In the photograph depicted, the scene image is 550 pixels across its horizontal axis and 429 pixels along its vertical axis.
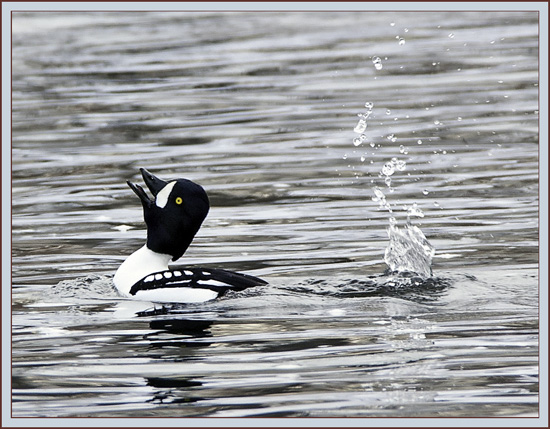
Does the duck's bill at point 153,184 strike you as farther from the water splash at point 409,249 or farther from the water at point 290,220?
the water splash at point 409,249

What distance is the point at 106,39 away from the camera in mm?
24172

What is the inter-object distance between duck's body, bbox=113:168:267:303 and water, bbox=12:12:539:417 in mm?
141

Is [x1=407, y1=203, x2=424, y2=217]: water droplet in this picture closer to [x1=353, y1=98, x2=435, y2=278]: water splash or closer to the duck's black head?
[x1=353, y1=98, x2=435, y2=278]: water splash

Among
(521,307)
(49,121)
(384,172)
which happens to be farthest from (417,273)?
(49,121)

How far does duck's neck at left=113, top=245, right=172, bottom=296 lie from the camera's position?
30.9 feet

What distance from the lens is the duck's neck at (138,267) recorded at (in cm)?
941

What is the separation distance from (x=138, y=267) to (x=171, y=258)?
324 millimetres

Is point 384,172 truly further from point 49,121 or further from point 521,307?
point 49,121

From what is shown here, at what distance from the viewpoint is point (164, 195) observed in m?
9.44

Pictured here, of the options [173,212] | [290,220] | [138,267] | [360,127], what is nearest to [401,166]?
[360,127]

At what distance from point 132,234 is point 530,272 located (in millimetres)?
3925

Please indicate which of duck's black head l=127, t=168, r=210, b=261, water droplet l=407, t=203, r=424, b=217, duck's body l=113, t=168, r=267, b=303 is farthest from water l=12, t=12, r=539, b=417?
duck's black head l=127, t=168, r=210, b=261

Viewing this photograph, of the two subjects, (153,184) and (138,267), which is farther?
(153,184)

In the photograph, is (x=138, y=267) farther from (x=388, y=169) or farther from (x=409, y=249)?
(x=388, y=169)
